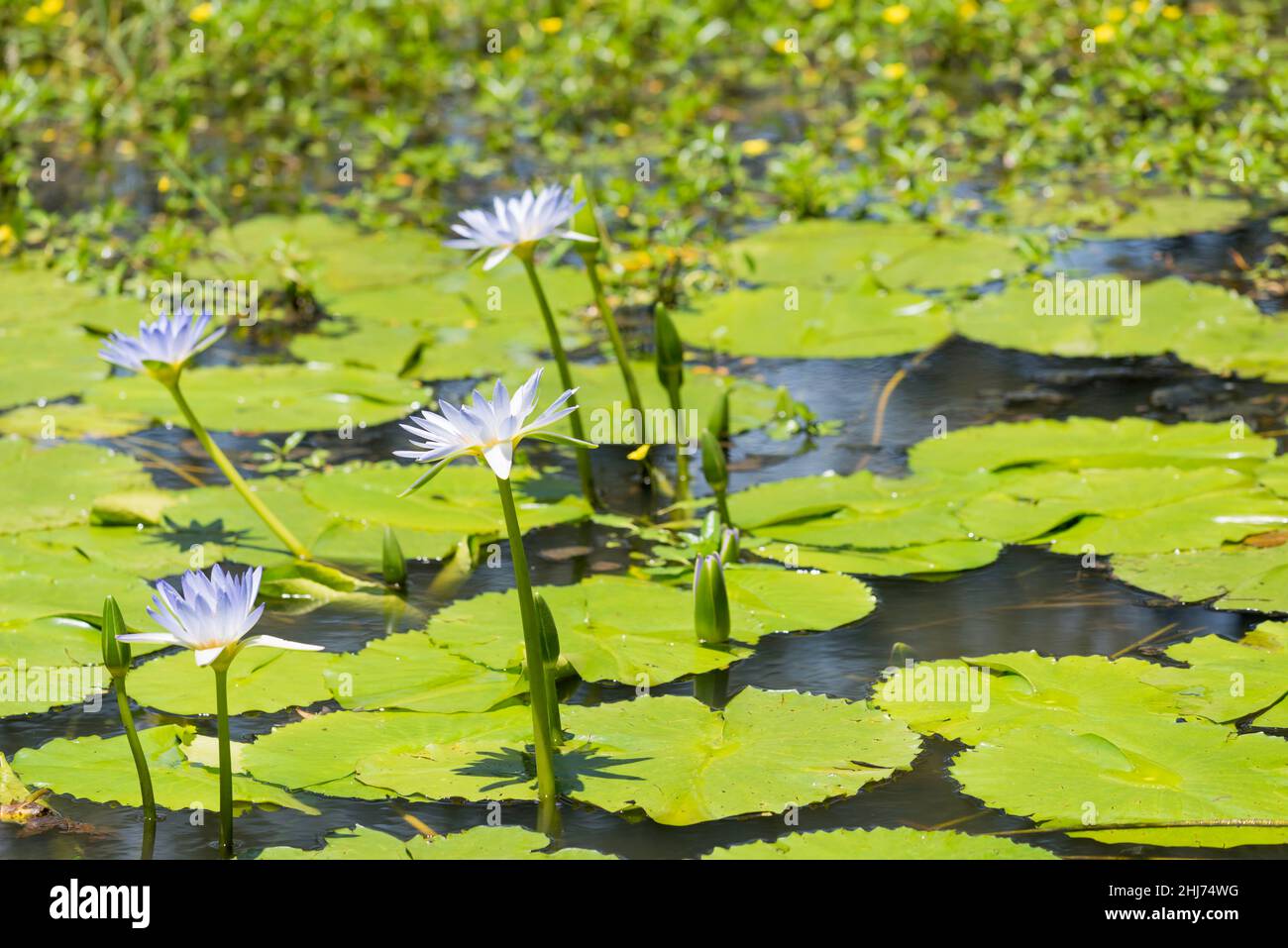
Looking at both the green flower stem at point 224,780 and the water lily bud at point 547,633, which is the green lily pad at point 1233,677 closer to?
the water lily bud at point 547,633

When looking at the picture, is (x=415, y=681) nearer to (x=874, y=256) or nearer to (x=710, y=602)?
(x=710, y=602)

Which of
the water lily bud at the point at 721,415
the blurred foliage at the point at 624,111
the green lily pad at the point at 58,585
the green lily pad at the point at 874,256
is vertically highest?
the blurred foliage at the point at 624,111

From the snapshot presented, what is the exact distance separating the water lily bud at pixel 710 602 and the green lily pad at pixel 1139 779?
0.60 metres

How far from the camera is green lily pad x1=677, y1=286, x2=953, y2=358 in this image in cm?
465

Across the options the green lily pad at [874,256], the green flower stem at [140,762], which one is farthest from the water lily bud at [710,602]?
the green lily pad at [874,256]

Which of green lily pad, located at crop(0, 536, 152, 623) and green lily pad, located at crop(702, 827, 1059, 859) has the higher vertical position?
green lily pad, located at crop(0, 536, 152, 623)

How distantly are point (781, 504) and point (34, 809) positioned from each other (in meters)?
1.76

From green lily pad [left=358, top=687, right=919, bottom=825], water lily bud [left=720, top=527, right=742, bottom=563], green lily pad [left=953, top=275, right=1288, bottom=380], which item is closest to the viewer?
green lily pad [left=358, top=687, right=919, bottom=825]

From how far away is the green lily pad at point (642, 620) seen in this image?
286 cm

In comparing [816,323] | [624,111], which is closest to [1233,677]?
[816,323]

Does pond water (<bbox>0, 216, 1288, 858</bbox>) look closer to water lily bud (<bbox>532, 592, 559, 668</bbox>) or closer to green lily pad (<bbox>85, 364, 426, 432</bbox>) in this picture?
→ green lily pad (<bbox>85, 364, 426, 432</bbox>)

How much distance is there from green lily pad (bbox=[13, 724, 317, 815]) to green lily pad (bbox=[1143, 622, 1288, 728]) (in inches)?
59.2

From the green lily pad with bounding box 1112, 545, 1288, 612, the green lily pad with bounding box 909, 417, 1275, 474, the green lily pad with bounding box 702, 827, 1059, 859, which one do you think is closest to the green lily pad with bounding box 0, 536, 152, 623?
the green lily pad with bounding box 702, 827, 1059, 859
